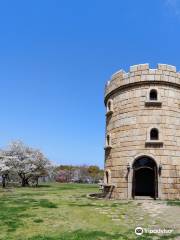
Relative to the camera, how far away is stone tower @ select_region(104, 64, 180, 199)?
773 inches

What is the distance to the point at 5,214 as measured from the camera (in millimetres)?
13203

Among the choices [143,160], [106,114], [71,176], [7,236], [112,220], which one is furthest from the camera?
[71,176]

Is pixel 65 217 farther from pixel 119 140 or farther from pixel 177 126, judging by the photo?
pixel 177 126

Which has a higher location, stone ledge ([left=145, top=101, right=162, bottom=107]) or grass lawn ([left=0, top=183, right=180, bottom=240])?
stone ledge ([left=145, top=101, right=162, bottom=107])

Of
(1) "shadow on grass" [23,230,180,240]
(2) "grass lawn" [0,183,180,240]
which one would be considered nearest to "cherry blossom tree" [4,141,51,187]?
(2) "grass lawn" [0,183,180,240]

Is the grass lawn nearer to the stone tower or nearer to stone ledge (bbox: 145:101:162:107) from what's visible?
the stone tower

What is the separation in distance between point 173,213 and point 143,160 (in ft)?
22.5

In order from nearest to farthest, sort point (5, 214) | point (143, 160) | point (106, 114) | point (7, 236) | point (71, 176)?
1. point (7, 236)
2. point (5, 214)
3. point (143, 160)
4. point (106, 114)
5. point (71, 176)

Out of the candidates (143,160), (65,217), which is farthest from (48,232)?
(143,160)

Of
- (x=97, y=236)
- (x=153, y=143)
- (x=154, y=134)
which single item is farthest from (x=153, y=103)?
(x=97, y=236)

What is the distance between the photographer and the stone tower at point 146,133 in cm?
1964

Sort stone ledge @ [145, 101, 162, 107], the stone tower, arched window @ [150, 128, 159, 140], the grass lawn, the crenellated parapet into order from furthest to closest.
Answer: the crenellated parapet, stone ledge @ [145, 101, 162, 107], arched window @ [150, 128, 159, 140], the stone tower, the grass lawn

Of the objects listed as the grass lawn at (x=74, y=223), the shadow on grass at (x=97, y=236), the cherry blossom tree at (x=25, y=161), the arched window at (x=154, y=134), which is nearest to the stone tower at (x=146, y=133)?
the arched window at (x=154, y=134)

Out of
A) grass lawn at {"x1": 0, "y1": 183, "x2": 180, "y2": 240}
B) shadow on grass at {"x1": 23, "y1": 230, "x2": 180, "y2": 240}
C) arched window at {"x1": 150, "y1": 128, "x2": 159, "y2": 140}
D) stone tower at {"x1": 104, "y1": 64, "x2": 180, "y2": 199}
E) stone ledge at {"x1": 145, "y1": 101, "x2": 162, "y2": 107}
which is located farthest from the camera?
stone ledge at {"x1": 145, "y1": 101, "x2": 162, "y2": 107}
